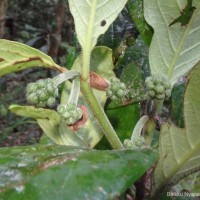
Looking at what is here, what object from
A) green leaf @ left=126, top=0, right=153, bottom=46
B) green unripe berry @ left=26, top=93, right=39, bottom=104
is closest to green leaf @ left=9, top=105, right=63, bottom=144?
green unripe berry @ left=26, top=93, right=39, bottom=104

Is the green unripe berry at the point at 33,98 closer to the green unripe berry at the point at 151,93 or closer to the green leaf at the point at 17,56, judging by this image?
the green leaf at the point at 17,56

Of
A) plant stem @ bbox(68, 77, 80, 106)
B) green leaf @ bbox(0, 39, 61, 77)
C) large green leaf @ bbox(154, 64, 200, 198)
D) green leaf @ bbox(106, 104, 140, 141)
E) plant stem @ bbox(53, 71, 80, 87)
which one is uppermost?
green leaf @ bbox(0, 39, 61, 77)

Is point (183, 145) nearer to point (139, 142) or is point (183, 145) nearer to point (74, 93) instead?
point (139, 142)

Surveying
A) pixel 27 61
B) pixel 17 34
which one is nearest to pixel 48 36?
pixel 17 34

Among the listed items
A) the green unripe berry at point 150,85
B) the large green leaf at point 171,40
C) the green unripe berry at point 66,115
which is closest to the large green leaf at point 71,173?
the green unripe berry at point 66,115

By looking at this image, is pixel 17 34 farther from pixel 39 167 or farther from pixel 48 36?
pixel 39 167

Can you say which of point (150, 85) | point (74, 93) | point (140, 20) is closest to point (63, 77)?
point (74, 93)

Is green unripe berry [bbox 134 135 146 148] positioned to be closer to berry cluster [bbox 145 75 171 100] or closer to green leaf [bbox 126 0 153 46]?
berry cluster [bbox 145 75 171 100]
